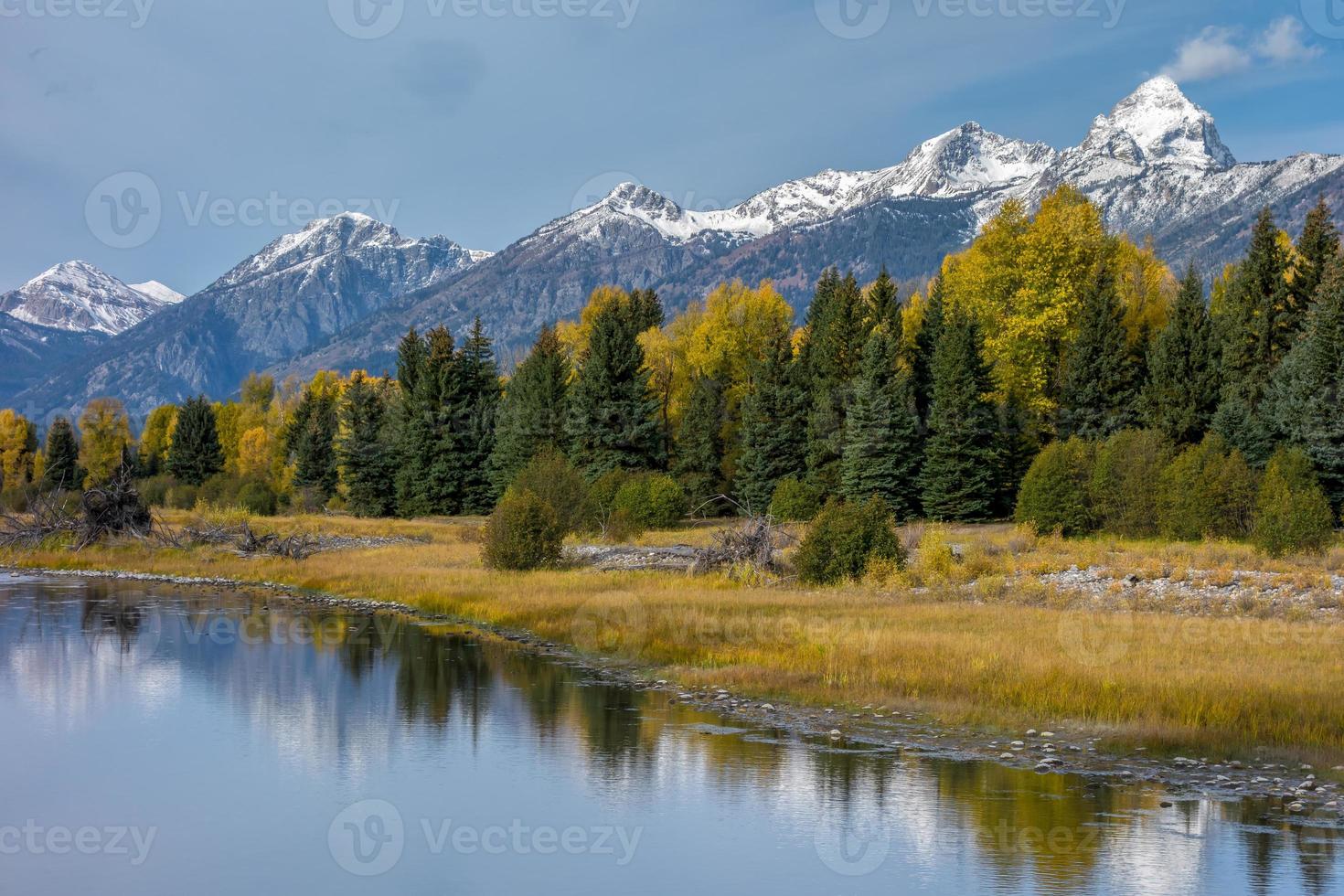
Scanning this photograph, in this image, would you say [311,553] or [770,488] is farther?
[770,488]

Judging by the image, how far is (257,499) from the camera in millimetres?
85062

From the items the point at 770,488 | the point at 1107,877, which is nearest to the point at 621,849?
the point at 1107,877

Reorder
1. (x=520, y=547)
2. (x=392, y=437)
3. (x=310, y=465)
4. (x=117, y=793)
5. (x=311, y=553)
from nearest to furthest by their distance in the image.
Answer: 1. (x=117, y=793)
2. (x=520, y=547)
3. (x=311, y=553)
4. (x=392, y=437)
5. (x=310, y=465)

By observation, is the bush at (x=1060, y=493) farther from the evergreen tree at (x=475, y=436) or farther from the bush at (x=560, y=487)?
the evergreen tree at (x=475, y=436)

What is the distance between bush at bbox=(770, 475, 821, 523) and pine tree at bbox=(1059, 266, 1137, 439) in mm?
14242

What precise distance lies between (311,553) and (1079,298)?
4428 centimetres

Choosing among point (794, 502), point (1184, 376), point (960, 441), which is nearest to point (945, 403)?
point (960, 441)

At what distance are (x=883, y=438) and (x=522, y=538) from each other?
2495 cm

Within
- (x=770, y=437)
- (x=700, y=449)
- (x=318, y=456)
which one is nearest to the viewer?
(x=770, y=437)

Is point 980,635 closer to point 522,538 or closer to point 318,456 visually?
point 522,538

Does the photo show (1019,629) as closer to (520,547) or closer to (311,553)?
(520,547)

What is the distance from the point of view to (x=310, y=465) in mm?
90500

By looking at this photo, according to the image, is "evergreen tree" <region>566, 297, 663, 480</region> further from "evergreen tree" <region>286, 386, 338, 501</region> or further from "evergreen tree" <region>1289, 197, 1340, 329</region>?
"evergreen tree" <region>1289, 197, 1340, 329</region>

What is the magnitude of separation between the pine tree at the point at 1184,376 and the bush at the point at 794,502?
17631mm
